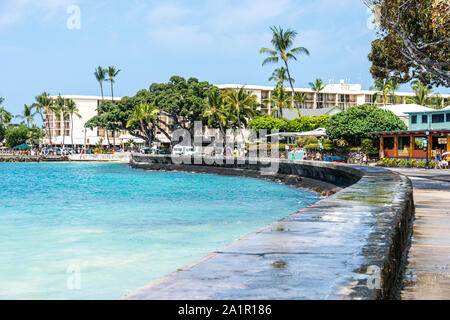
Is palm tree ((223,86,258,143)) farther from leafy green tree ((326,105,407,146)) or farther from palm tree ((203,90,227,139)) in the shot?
leafy green tree ((326,105,407,146))

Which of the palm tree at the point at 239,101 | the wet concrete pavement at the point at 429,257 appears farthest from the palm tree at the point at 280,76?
the wet concrete pavement at the point at 429,257

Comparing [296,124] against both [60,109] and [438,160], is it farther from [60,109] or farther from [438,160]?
[60,109]

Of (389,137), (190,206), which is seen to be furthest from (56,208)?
(389,137)

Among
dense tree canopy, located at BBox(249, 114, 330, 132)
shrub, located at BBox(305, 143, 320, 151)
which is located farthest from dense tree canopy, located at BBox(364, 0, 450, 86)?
dense tree canopy, located at BBox(249, 114, 330, 132)

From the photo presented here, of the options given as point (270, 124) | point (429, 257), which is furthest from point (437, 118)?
point (429, 257)

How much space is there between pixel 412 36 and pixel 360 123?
1160 inches

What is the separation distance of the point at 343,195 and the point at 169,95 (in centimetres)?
6974

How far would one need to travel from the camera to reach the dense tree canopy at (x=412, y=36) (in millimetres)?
18594

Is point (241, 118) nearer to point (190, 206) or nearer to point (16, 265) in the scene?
point (190, 206)

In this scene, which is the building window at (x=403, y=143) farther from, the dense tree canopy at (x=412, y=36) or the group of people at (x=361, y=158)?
the dense tree canopy at (x=412, y=36)

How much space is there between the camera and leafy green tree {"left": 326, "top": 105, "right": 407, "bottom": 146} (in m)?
50.2

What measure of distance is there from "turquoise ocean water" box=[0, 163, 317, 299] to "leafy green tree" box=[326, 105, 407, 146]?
20.5m

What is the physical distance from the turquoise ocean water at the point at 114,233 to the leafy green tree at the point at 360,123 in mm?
20521

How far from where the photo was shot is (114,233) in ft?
54.2
